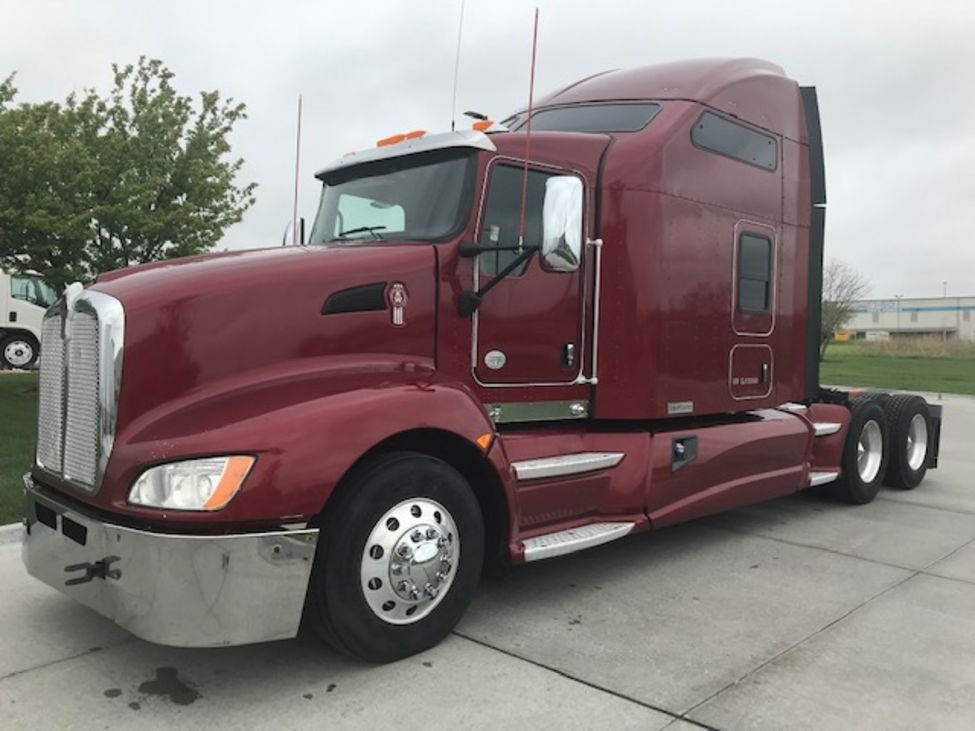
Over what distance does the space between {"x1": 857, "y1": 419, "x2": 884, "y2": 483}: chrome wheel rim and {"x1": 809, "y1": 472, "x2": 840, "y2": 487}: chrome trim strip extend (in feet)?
2.32

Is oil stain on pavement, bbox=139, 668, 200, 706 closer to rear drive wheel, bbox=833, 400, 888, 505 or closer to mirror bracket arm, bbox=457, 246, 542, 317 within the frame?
mirror bracket arm, bbox=457, 246, 542, 317

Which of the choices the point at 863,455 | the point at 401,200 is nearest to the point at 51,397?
the point at 401,200

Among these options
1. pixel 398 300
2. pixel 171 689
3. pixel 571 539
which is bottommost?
pixel 171 689

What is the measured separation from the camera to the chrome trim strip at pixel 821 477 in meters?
7.00

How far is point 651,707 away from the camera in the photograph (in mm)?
3443

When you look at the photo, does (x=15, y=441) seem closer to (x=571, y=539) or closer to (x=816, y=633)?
(x=571, y=539)

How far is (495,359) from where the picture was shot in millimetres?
4699

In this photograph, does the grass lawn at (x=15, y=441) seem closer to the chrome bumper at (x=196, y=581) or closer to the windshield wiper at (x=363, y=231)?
the chrome bumper at (x=196, y=581)

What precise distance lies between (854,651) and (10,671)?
3.91 metres

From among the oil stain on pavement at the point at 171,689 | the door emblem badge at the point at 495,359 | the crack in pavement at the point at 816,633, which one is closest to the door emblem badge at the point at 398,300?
the door emblem badge at the point at 495,359

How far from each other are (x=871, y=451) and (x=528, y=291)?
4.79m

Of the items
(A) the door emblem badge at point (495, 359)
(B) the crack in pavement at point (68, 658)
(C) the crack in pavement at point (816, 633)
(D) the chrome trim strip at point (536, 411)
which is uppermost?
(A) the door emblem badge at point (495, 359)

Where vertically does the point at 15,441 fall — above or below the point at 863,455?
below

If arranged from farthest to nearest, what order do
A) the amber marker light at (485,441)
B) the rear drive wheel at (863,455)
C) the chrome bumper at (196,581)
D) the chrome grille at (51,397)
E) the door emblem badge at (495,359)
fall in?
1. the rear drive wheel at (863,455)
2. the door emblem badge at (495,359)
3. the amber marker light at (485,441)
4. the chrome grille at (51,397)
5. the chrome bumper at (196,581)
